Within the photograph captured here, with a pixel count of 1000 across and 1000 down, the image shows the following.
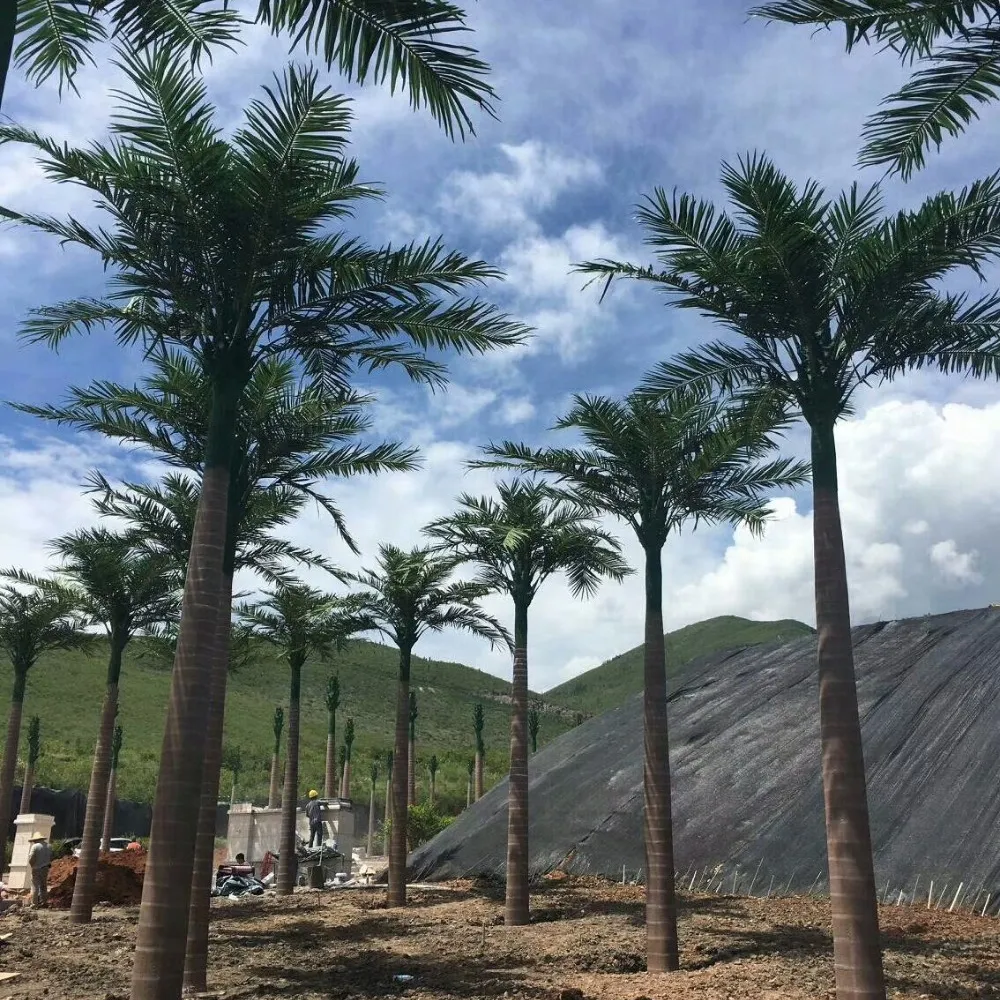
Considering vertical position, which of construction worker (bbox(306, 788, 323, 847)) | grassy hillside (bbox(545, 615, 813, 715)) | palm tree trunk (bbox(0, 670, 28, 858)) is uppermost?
grassy hillside (bbox(545, 615, 813, 715))

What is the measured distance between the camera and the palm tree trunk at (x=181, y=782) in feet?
30.8

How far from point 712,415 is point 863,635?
17.6 m

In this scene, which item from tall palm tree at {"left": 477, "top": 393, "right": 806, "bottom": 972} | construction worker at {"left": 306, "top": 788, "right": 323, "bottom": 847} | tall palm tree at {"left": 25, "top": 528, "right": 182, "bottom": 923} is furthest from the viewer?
construction worker at {"left": 306, "top": 788, "right": 323, "bottom": 847}

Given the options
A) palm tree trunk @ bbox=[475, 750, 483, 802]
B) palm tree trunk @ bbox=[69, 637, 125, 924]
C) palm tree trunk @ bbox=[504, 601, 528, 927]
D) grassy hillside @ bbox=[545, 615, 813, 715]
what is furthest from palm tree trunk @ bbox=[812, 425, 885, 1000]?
grassy hillside @ bbox=[545, 615, 813, 715]

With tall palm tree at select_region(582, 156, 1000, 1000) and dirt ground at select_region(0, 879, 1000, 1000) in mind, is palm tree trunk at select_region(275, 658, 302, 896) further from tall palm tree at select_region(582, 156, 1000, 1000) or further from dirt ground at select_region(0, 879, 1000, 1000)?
tall palm tree at select_region(582, 156, 1000, 1000)

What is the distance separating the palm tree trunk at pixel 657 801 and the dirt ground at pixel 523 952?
0.64 metres

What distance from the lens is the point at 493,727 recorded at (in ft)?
344

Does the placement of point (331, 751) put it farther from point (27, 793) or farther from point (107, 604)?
point (107, 604)

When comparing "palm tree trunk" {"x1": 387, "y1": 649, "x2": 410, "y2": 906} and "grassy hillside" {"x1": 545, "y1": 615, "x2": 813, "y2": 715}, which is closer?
"palm tree trunk" {"x1": 387, "y1": 649, "x2": 410, "y2": 906}

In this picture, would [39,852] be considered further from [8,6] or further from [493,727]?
[493,727]

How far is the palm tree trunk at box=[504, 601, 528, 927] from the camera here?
18875 mm

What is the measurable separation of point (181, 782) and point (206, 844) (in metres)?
4.17

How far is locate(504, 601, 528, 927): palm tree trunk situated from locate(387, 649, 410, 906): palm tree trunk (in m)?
3.57

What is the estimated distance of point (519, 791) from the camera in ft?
65.3
